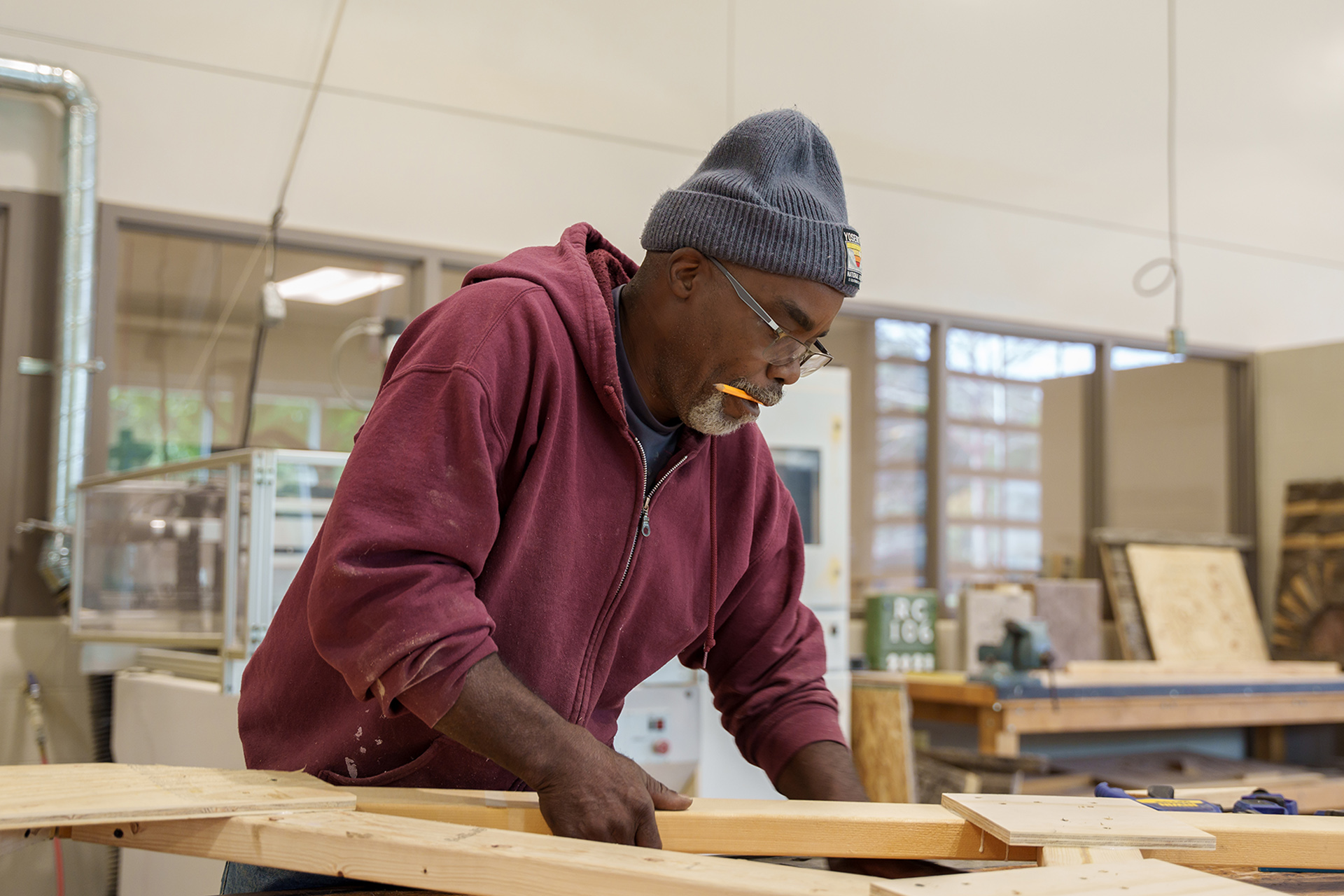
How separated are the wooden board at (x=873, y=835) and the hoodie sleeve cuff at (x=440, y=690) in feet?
0.52

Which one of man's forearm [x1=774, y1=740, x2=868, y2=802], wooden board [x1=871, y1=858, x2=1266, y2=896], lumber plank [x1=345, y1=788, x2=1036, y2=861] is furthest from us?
man's forearm [x1=774, y1=740, x2=868, y2=802]

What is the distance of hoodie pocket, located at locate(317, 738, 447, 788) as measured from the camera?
118cm

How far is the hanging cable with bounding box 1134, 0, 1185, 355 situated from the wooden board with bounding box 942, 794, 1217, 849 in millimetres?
3955

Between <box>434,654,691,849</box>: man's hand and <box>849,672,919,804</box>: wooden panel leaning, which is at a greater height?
<box>434,654,691,849</box>: man's hand

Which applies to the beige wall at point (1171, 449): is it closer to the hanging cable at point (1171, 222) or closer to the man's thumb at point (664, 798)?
the hanging cable at point (1171, 222)

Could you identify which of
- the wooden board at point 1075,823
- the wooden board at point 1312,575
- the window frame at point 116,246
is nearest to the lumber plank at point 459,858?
the wooden board at point 1075,823

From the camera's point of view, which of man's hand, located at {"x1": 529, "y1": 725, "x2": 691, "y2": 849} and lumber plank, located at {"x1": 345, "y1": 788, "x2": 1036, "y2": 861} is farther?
lumber plank, located at {"x1": 345, "y1": 788, "x2": 1036, "y2": 861}

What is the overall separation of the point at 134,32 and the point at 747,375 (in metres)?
2.92

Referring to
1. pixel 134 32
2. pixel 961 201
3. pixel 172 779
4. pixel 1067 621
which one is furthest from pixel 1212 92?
pixel 172 779

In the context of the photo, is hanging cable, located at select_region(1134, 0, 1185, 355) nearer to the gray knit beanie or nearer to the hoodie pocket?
the gray knit beanie

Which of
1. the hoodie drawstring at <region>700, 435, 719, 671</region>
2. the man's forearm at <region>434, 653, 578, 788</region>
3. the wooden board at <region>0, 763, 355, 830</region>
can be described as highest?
the hoodie drawstring at <region>700, 435, 719, 671</region>

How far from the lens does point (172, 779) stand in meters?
1.07

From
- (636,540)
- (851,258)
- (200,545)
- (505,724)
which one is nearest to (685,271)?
(851,258)

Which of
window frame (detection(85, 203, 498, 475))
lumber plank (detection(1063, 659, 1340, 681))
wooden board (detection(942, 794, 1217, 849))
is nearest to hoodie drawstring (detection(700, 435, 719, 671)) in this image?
wooden board (detection(942, 794, 1217, 849))
